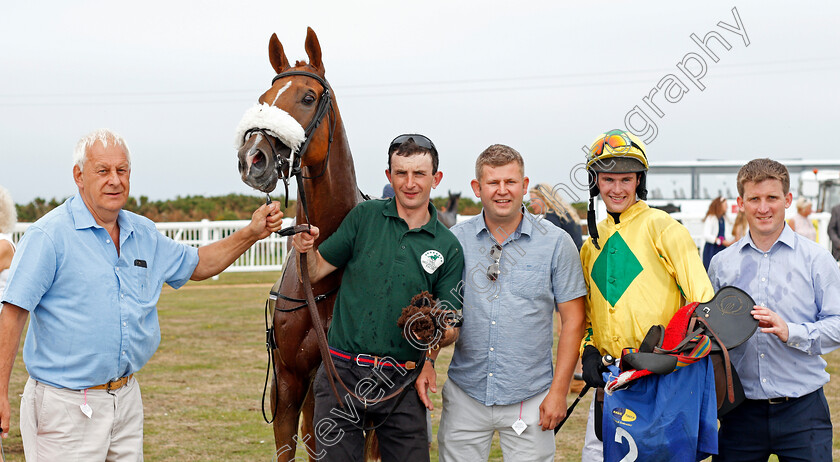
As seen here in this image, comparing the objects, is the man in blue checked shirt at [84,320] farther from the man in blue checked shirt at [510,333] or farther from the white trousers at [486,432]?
the white trousers at [486,432]

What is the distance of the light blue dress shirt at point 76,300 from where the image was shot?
9.28ft

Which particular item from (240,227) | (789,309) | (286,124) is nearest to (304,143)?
(286,124)

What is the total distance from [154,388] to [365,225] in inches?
187

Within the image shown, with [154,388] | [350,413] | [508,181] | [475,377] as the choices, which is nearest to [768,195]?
[508,181]

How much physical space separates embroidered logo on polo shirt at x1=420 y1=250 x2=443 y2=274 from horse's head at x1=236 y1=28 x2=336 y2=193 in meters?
0.65

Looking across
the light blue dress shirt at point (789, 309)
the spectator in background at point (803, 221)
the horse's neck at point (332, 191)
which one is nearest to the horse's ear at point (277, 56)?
the horse's neck at point (332, 191)

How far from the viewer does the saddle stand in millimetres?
2754

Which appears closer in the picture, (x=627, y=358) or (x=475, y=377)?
(x=627, y=358)

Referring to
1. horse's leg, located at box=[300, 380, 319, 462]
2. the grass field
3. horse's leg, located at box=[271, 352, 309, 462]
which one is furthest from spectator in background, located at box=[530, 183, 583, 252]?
horse's leg, located at box=[271, 352, 309, 462]

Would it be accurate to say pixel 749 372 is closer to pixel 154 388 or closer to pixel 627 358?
pixel 627 358

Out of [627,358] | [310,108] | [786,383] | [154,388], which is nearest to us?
[627,358]

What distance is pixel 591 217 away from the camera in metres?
3.22

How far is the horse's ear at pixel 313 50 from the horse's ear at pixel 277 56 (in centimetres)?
14

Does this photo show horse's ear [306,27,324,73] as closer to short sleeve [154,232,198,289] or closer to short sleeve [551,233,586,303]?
short sleeve [154,232,198,289]
